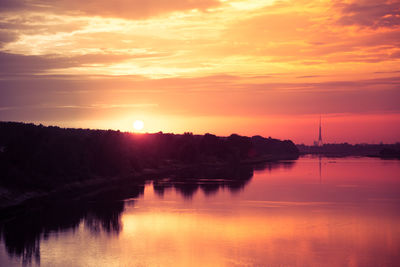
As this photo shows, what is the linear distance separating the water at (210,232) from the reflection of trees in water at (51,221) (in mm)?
77

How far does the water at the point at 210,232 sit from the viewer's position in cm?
2762

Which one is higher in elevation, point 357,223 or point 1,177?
point 1,177

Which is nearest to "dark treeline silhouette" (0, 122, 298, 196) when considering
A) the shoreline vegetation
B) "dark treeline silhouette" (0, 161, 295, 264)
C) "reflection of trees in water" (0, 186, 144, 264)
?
the shoreline vegetation

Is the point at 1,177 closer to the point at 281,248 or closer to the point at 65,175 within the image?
the point at 65,175

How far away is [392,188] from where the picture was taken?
229 feet

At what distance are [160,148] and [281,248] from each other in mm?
97364

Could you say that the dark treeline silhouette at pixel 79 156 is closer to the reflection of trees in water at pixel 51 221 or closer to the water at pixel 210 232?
the reflection of trees in water at pixel 51 221

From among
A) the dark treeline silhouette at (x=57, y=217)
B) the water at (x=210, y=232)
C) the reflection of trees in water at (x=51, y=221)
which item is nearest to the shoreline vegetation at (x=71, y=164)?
the dark treeline silhouette at (x=57, y=217)

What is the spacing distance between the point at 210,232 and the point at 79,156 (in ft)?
131

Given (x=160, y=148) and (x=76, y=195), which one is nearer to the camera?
(x=76, y=195)

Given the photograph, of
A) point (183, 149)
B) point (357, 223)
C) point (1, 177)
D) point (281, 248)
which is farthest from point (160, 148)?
point (281, 248)

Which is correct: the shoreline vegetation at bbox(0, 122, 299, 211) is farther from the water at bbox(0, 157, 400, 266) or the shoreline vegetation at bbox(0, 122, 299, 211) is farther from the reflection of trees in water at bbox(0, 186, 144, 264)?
the water at bbox(0, 157, 400, 266)

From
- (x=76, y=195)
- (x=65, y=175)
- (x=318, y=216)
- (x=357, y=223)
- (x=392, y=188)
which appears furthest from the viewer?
(x=392, y=188)

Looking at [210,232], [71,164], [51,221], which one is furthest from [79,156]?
[210,232]
